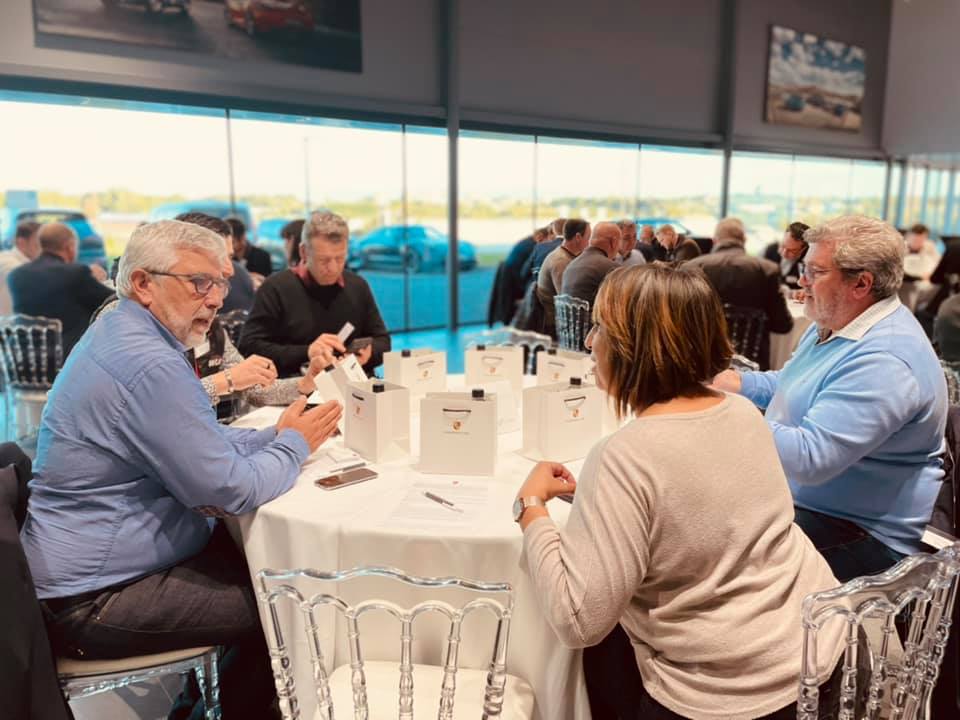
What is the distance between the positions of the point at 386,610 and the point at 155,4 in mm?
6412

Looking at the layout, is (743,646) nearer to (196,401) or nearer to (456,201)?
(196,401)

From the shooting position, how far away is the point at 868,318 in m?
1.94

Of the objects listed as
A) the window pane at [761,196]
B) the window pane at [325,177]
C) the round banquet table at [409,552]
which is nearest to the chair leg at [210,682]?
the round banquet table at [409,552]

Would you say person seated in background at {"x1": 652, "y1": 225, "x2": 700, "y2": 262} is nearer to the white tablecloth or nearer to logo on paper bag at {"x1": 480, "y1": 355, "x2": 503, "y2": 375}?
logo on paper bag at {"x1": 480, "y1": 355, "x2": 503, "y2": 375}

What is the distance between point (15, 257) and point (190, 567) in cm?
443

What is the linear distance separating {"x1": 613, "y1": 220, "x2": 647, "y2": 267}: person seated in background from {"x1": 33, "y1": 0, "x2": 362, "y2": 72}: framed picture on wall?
16.3 ft

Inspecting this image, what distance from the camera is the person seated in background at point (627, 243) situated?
2.64 meters

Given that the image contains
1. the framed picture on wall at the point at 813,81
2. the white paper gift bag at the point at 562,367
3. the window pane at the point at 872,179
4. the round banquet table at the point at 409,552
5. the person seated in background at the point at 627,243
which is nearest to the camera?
the round banquet table at the point at 409,552

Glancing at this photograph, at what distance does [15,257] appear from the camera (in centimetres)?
521

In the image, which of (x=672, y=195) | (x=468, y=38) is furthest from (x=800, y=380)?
(x=468, y=38)

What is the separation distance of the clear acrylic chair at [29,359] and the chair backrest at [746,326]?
3890 mm

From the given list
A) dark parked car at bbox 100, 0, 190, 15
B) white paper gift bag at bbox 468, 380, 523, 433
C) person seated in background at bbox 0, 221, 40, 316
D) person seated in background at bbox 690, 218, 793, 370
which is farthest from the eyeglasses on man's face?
dark parked car at bbox 100, 0, 190, 15

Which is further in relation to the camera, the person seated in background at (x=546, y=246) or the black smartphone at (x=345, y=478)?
the person seated in background at (x=546, y=246)

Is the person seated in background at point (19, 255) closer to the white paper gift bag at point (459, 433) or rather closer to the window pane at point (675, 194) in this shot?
the window pane at point (675, 194)
